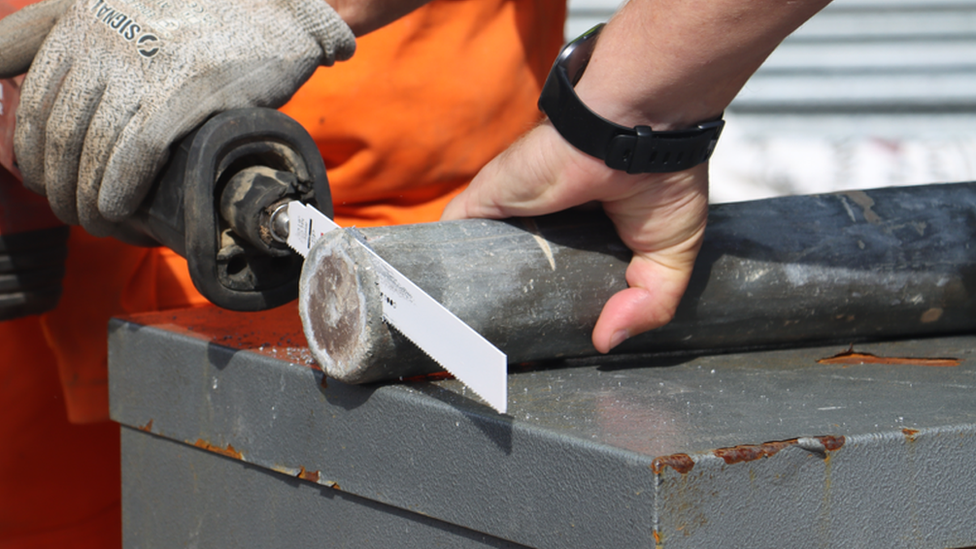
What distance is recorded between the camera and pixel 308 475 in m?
0.94

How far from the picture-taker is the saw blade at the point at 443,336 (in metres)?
0.72

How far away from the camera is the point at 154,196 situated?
1.13 metres

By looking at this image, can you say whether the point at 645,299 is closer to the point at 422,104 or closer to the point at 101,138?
the point at 101,138

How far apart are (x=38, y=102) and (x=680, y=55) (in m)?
0.90

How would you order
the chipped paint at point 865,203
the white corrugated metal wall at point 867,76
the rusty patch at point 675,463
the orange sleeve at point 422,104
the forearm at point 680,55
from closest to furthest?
the rusty patch at point 675,463
the forearm at point 680,55
the chipped paint at point 865,203
the orange sleeve at point 422,104
the white corrugated metal wall at point 867,76

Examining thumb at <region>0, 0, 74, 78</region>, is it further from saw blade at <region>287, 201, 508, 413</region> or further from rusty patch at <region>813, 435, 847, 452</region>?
rusty patch at <region>813, 435, 847, 452</region>

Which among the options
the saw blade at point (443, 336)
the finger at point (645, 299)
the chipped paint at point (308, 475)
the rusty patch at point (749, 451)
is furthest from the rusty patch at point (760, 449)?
the chipped paint at point (308, 475)

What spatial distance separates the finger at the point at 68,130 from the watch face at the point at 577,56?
634mm

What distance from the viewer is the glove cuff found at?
1207mm

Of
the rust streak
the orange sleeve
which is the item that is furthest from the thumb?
the rust streak

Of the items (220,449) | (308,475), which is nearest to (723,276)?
(308,475)

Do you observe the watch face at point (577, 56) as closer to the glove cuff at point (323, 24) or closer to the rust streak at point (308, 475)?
the glove cuff at point (323, 24)

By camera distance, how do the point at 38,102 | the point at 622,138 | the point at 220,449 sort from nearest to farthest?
1. the point at 622,138
2. the point at 220,449
3. the point at 38,102

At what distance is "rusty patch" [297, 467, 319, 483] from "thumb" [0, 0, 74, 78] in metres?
0.76
